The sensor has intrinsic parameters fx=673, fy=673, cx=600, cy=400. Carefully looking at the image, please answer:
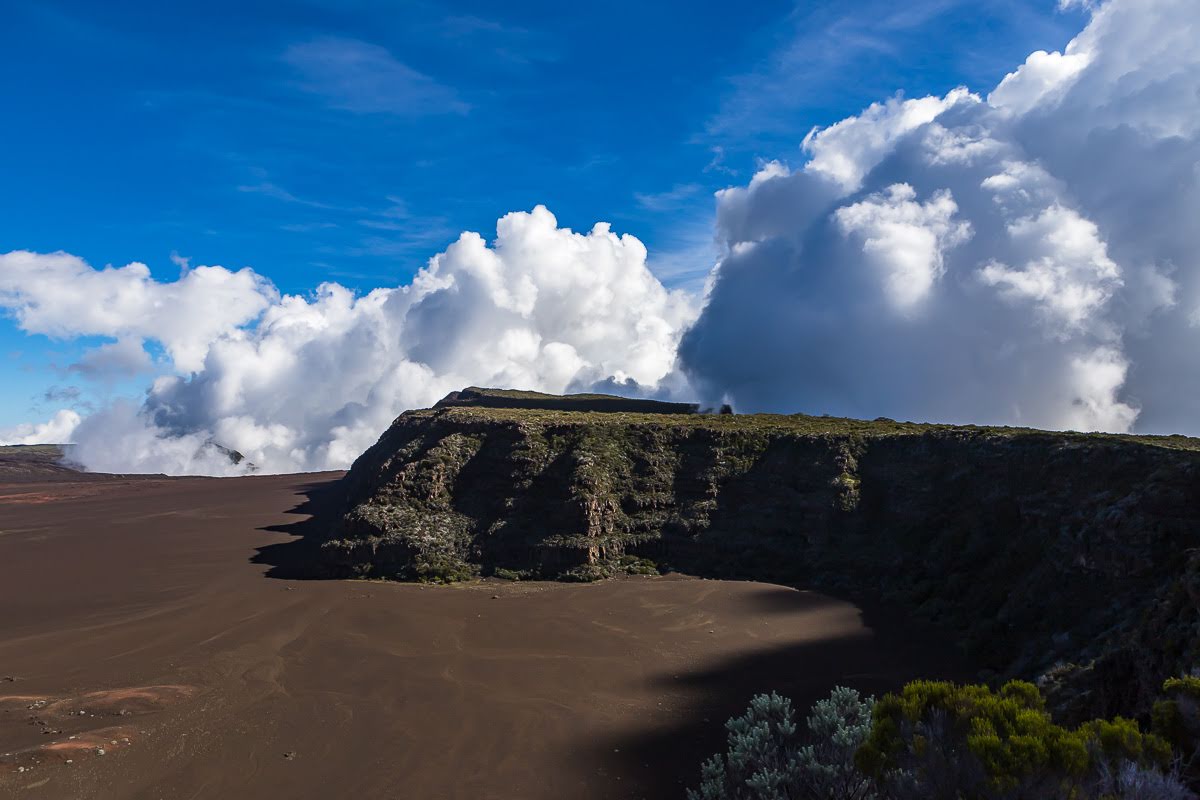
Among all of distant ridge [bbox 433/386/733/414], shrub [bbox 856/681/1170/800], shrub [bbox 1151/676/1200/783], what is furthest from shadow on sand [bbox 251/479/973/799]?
distant ridge [bbox 433/386/733/414]

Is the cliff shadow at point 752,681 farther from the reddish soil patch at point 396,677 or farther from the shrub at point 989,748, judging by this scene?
the shrub at point 989,748

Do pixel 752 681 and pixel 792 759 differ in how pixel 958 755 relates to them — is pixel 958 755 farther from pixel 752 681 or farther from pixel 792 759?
pixel 752 681

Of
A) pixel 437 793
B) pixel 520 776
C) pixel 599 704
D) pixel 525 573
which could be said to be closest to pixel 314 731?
pixel 437 793

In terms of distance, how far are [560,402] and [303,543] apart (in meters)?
40.6

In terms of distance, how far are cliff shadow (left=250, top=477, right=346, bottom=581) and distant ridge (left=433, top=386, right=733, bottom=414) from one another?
1813cm

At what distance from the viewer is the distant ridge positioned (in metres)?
73.1

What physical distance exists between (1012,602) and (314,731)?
23.1m

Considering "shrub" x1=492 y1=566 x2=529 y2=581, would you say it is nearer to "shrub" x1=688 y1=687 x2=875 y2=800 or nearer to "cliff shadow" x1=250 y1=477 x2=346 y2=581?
"cliff shadow" x1=250 y1=477 x2=346 y2=581

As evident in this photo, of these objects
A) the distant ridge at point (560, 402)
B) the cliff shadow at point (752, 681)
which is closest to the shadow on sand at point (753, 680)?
the cliff shadow at point (752, 681)

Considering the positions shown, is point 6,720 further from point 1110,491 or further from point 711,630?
point 1110,491

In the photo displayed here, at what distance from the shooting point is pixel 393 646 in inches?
966

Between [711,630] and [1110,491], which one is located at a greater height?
[1110,491]

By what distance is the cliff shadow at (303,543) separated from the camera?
36.3 meters

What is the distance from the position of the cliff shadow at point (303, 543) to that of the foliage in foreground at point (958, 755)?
2955 centimetres
